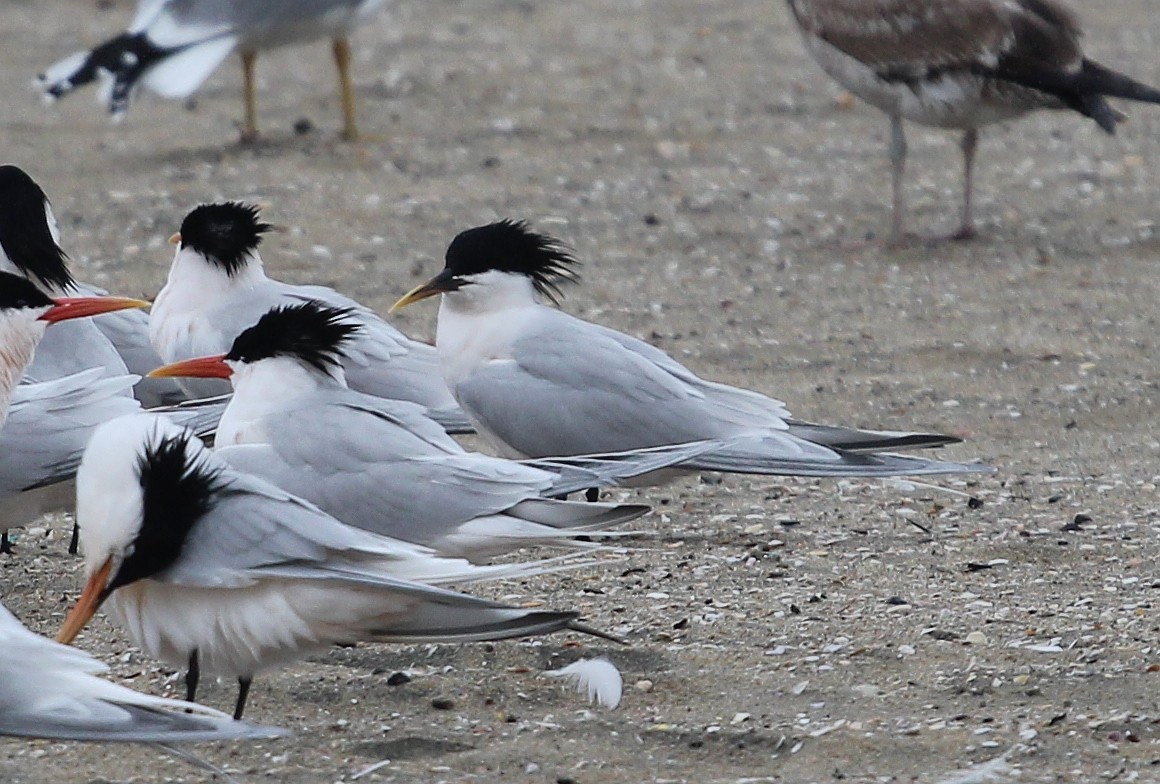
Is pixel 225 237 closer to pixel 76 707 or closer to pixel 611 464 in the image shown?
pixel 611 464

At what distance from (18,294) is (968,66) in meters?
4.02

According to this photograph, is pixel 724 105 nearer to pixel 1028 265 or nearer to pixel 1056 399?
pixel 1028 265

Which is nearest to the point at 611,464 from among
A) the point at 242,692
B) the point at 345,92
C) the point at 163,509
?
the point at 242,692

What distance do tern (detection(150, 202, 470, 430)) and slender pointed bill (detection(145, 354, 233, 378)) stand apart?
700 mm

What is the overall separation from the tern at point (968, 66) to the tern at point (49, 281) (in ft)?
10.5

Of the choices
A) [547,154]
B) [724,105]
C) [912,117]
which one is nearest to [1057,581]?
[912,117]

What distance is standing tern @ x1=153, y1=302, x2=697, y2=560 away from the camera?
3811 mm

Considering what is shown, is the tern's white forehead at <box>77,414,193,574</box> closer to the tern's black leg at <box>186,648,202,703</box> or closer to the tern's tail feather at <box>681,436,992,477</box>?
the tern's black leg at <box>186,648,202,703</box>

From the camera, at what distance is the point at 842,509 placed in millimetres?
4812

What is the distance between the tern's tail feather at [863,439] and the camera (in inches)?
172

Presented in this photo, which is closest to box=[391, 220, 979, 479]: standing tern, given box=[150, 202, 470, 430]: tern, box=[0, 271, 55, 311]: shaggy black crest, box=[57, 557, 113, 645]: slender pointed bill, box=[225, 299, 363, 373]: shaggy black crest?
box=[150, 202, 470, 430]: tern

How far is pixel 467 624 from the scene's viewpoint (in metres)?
3.35

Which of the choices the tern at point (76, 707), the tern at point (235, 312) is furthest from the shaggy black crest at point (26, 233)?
the tern at point (76, 707)

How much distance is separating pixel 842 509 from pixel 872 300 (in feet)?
6.63
